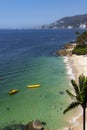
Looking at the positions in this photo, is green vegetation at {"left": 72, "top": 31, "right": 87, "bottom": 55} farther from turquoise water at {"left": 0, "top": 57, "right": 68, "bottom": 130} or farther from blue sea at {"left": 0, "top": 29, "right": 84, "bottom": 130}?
turquoise water at {"left": 0, "top": 57, "right": 68, "bottom": 130}

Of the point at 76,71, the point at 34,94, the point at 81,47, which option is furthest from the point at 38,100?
the point at 81,47

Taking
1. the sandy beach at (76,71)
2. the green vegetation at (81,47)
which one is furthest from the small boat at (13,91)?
the green vegetation at (81,47)

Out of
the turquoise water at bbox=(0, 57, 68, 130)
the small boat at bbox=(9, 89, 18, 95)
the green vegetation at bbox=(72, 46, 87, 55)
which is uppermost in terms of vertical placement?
the green vegetation at bbox=(72, 46, 87, 55)

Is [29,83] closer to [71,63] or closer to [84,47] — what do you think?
[71,63]

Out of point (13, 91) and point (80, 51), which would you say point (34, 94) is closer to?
point (13, 91)

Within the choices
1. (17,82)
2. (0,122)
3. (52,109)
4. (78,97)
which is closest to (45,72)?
(17,82)

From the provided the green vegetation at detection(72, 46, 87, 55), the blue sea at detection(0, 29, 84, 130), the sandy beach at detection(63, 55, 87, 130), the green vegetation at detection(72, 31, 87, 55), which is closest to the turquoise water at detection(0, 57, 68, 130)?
the blue sea at detection(0, 29, 84, 130)

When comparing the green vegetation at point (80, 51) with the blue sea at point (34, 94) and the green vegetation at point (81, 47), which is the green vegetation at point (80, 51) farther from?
the blue sea at point (34, 94)

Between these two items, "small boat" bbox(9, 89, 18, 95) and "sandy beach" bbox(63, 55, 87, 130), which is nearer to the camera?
"sandy beach" bbox(63, 55, 87, 130)
